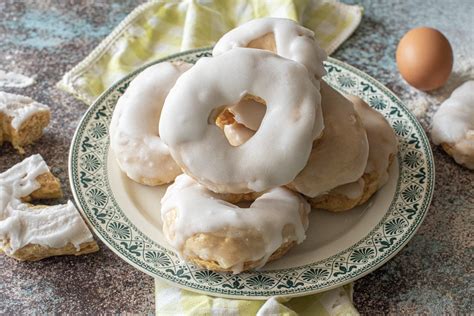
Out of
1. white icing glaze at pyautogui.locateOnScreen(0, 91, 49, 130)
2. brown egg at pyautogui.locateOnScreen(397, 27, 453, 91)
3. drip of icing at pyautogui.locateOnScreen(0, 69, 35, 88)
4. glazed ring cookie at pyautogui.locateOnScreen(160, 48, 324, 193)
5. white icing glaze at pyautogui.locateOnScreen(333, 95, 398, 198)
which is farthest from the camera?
drip of icing at pyautogui.locateOnScreen(0, 69, 35, 88)

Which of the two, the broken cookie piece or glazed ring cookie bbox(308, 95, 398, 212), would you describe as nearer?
glazed ring cookie bbox(308, 95, 398, 212)

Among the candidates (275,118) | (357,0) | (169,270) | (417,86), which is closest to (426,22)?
(357,0)

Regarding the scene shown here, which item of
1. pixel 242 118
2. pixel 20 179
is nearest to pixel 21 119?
pixel 20 179

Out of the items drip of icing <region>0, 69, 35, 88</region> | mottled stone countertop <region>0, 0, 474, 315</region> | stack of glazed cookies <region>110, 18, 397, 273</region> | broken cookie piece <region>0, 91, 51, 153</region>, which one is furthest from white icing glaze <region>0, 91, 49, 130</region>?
stack of glazed cookies <region>110, 18, 397, 273</region>

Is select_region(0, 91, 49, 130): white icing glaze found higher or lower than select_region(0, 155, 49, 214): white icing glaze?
higher

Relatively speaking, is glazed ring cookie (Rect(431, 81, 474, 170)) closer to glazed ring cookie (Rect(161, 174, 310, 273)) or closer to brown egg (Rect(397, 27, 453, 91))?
brown egg (Rect(397, 27, 453, 91))

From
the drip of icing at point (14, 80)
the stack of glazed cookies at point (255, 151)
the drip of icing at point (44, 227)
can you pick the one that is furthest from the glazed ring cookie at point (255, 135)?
the drip of icing at point (14, 80)

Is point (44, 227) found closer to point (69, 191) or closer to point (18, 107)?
point (69, 191)
